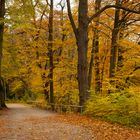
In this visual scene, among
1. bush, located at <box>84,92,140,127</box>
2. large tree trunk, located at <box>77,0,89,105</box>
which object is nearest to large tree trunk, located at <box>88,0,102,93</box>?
large tree trunk, located at <box>77,0,89,105</box>

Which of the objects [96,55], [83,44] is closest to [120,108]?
[83,44]

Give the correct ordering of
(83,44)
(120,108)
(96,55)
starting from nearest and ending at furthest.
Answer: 1. (120,108)
2. (83,44)
3. (96,55)

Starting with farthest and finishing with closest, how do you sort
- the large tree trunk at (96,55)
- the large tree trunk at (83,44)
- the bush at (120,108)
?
the large tree trunk at (96,55)
the large tree trunk at (83,44)
the bush at (120,108)

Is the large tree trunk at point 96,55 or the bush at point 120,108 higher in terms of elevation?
the large tree trunk at point 96,55

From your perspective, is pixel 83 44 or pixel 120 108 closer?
pixel 120 108

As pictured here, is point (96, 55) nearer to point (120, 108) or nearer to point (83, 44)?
point (83, 44)

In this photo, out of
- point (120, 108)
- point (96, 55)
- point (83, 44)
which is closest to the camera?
point (120, 108)

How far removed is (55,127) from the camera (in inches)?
533

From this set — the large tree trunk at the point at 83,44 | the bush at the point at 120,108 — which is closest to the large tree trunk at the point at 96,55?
the large tree trunk at the point at 83,44

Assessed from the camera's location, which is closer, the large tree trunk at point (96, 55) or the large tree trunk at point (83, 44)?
the large tree trunk at point (83, 44)

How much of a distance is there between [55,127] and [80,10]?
28.6 ft

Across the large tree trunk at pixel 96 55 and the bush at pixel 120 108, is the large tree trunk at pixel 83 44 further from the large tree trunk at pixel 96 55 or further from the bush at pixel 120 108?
the large tree trunk at pixel 96 55

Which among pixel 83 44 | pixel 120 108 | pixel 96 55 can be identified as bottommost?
pixel 120 108

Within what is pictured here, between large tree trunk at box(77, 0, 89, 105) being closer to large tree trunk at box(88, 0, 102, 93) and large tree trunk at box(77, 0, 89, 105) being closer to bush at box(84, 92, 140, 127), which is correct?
bush at box(84, 92, 140, 127)
